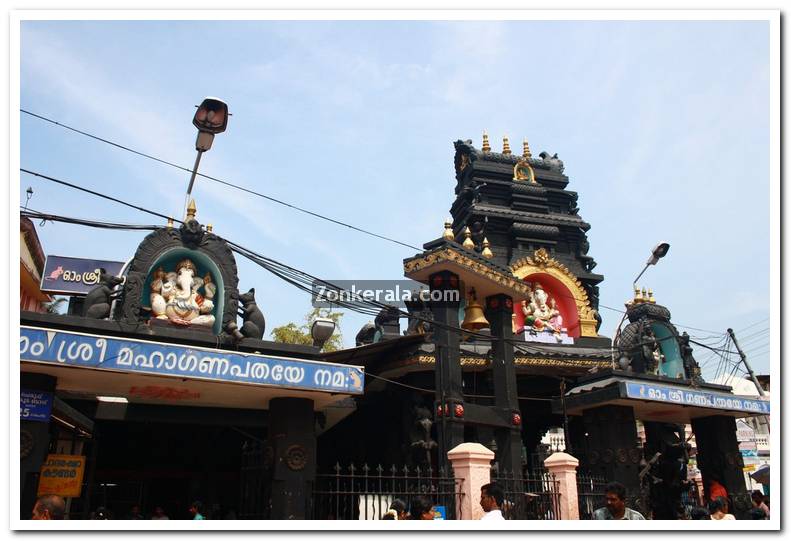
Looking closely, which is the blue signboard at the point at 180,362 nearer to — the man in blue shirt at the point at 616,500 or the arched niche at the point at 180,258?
the arched niche at the point at 180,258

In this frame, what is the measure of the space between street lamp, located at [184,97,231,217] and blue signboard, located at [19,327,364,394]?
13.0ft

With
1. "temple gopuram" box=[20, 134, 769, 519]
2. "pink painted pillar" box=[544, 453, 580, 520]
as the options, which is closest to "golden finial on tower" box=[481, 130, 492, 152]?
"temple gopuram" box=[20, 134, 769, 519]

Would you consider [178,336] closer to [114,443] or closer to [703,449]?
[114,443]

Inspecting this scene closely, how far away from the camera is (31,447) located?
36.3ft

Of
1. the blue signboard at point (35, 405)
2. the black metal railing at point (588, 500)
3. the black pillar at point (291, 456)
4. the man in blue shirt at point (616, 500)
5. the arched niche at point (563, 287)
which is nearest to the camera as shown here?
the man in blue shirt at point (616, 500)

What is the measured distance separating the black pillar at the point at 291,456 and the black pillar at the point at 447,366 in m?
2.80

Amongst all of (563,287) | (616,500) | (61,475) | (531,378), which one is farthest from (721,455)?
(61,475)

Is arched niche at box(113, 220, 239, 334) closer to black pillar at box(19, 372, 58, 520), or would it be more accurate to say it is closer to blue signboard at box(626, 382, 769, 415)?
black pillar at box(19, 372, 58, 520)

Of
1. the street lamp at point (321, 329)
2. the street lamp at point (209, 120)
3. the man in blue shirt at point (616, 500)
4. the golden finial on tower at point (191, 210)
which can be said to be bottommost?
the man in blue shirt at point (616, 500)

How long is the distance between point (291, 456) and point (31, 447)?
4.77 metres

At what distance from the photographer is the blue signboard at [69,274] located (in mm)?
24188

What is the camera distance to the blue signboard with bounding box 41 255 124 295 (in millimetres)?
24188

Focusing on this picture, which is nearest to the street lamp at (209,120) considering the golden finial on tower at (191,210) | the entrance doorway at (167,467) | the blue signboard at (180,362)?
the golden finial on tower at (191,210)
